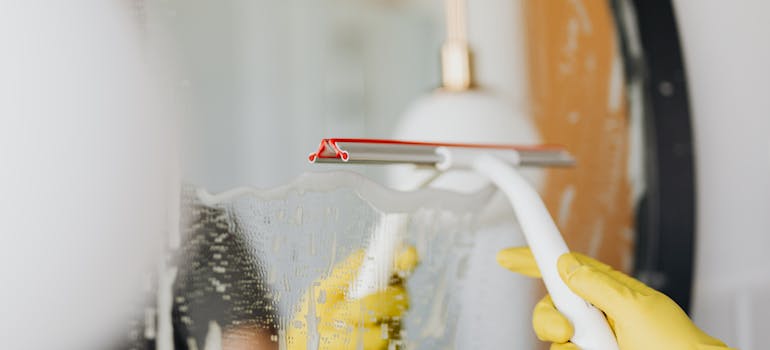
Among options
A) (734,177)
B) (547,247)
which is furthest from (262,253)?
(734,177)

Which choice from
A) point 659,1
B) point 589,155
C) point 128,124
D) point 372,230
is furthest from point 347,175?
point 659,1

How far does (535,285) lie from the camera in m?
0.63

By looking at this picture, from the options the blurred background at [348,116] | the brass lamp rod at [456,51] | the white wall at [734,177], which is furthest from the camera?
the white wall at [734,177]

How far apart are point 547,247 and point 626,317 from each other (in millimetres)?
72

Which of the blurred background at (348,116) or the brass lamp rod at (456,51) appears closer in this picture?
the blurred background at (348,116)

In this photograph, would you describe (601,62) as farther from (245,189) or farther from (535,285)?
(245,189)

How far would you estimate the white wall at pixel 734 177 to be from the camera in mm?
829

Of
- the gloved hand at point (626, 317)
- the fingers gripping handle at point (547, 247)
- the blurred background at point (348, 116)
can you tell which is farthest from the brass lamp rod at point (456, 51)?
the gloved hand at point (626, 317)

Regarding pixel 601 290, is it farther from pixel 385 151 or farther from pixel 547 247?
pixel 385 151

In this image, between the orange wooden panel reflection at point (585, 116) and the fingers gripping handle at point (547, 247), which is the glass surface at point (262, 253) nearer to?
the fingers gripping handle at point (547, 247)

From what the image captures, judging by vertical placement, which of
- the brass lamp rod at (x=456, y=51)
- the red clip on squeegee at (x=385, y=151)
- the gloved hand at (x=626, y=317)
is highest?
the brass lamp rod at (x=456, y=51)

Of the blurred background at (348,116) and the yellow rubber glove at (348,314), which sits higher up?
the blurred background at (348,116)

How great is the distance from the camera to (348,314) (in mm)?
492

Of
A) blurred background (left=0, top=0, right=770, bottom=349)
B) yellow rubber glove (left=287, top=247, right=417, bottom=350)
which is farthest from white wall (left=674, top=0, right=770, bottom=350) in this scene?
yellow rubber glove (left=287, top=247, right=417, bottom=350)
